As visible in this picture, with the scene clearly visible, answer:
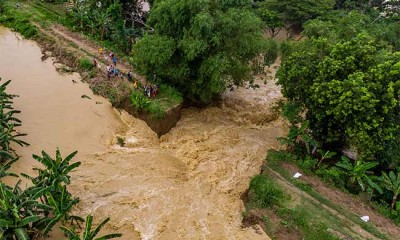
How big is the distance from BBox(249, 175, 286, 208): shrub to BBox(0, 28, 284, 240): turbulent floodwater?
0.60 metres

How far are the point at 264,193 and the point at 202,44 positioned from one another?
28.6 feet

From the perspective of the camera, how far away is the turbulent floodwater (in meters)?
16.4

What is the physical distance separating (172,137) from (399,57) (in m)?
12.3

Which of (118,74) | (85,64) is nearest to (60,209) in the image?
(118,74)

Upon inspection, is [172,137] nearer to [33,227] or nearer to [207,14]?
[207,14]

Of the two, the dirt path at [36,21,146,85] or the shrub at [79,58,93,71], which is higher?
the dirt path at [36,21,146,85]

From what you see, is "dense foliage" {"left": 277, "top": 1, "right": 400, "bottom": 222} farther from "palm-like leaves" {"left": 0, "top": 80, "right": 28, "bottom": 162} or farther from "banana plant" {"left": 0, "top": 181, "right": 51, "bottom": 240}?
"palm-like leaves" {"left": 0, "top": 80, "right": 28, "bottom": 162}

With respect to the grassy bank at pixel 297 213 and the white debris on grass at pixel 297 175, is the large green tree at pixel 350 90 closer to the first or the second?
the white debris on grass at pixel 297 175

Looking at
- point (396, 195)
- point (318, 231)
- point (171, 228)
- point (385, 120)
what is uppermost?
point (385, 120)

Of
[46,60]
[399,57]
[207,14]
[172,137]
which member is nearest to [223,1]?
[207,14]

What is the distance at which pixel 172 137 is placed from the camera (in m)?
22.0

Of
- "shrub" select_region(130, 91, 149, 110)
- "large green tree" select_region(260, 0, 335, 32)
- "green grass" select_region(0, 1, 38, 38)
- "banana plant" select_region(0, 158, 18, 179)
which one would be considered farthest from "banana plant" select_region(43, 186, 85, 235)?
"large green tree" select_region(260, 0, 335, 32)

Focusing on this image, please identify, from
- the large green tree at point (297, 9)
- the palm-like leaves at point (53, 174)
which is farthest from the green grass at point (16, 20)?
the large green tree at point (297, 9)

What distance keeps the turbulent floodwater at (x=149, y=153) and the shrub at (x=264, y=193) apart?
1.97 feet
